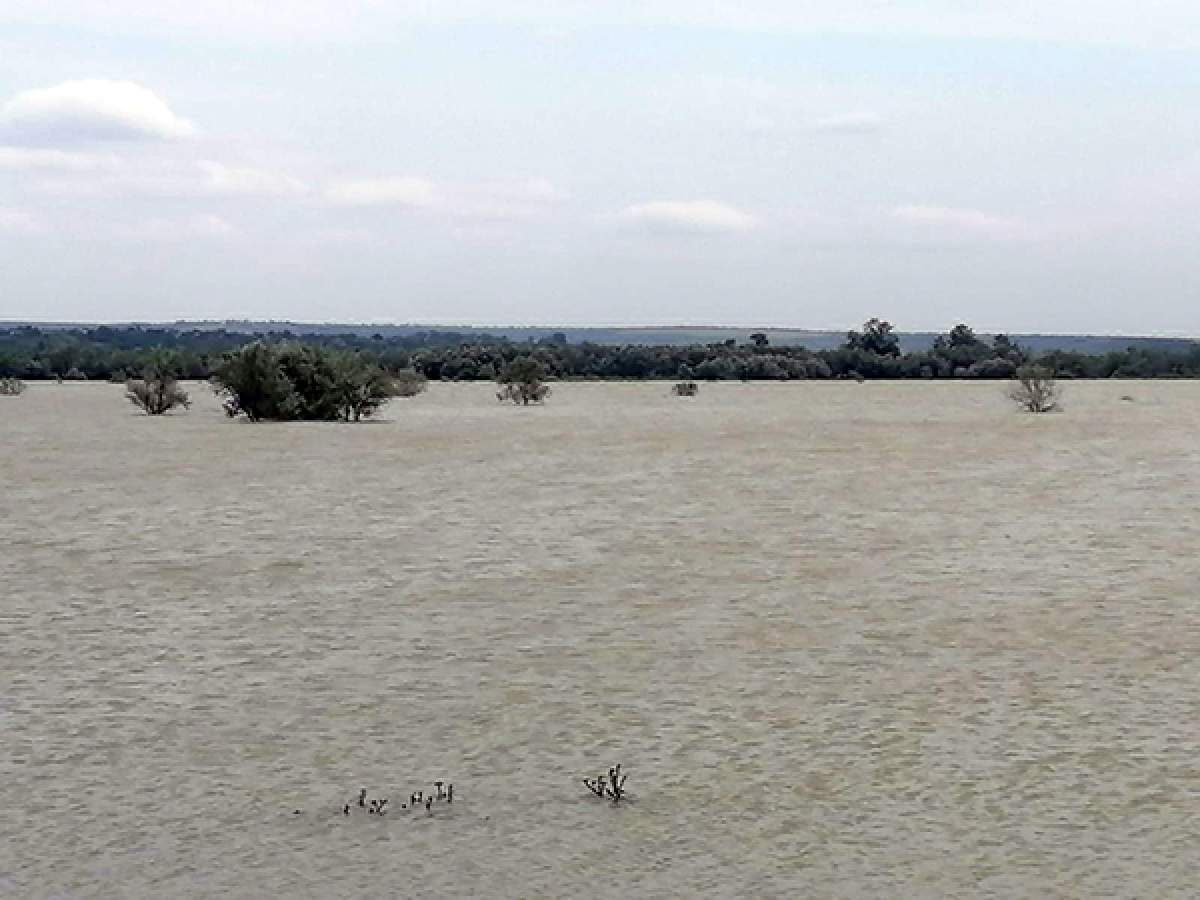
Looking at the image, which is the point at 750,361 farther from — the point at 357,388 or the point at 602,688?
the point at 602,688

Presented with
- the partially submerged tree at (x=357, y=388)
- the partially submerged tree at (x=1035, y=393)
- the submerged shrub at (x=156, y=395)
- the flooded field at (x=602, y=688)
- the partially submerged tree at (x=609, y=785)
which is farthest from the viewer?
the partially submerged tree at (x=1035, y=393)

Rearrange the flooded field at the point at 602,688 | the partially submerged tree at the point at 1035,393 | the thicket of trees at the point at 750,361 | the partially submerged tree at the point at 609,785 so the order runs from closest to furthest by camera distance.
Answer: the flooded field at the point at 602,688 → the partially submerged tree at the point at 609,785 → the partially submerged tree at the point at 1035,393 → the thicket of trees at the point at 750,361

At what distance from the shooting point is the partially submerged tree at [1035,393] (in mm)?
42150

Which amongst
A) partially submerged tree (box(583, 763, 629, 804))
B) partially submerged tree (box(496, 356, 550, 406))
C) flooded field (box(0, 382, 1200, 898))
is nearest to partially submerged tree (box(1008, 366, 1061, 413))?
partially submerged tree (box(496, 356, 550, 406))

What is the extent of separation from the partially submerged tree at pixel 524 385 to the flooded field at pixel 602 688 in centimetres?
2608

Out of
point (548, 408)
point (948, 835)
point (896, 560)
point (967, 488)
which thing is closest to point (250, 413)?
point (548, 408)

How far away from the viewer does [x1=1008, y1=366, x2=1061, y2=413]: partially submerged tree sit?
4215cm

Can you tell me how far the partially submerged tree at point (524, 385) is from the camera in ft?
154

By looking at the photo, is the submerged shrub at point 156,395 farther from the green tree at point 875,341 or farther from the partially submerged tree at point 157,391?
the green tree at point 875,341

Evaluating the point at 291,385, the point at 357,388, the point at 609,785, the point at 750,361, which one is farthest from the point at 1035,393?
the point at 609,785

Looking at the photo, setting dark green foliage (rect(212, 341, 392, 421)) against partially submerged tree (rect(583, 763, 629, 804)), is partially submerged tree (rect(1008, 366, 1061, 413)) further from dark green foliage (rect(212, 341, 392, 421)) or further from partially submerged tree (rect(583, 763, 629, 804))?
partially submerged tree (rect(583, 763, 629, 804))

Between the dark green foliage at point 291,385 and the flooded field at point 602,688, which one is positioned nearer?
the flooded field at point 602,688

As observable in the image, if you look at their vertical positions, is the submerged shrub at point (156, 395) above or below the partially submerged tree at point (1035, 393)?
below

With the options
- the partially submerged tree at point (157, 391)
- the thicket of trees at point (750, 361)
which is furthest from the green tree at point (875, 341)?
the partially submerged tree at point (157, 391)
